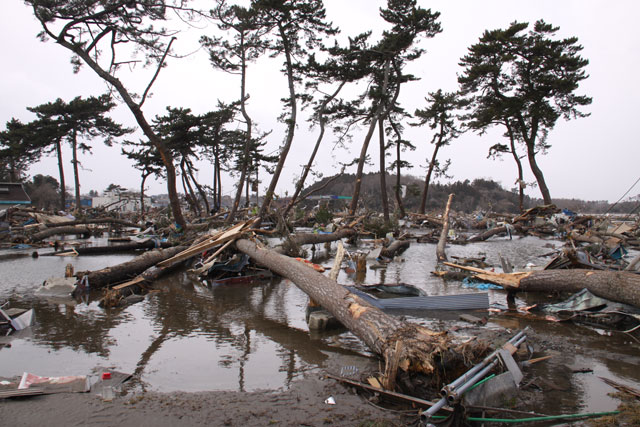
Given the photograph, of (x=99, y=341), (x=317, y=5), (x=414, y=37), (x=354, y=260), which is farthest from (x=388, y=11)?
(x=99, y=341)

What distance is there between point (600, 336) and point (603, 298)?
3.14 ft

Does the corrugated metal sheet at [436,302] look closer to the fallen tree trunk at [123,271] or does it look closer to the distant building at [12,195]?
the fallen tree trunk at [123,271]

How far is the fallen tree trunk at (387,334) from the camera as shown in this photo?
3.20 meters

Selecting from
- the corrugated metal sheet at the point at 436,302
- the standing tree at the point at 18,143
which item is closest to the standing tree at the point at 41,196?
the standing tree at the point at 18,143

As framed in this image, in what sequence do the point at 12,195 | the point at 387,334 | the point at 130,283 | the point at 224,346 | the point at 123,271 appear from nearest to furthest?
the point at 387,334
the point at 224,346
the point at 130,283
the point at 123,271
the point at 12,195

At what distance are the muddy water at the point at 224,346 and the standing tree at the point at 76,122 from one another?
26210 mm

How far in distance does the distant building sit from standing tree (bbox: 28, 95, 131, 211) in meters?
3.29

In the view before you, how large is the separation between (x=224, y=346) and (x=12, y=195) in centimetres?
2851

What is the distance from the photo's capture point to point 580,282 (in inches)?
240

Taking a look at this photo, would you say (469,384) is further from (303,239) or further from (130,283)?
(303,239)

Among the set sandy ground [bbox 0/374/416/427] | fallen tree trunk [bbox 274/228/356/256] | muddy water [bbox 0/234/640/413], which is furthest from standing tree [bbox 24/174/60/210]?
sandy ground [bbox 0/374/416/427]

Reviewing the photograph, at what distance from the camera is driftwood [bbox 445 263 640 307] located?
5.34m

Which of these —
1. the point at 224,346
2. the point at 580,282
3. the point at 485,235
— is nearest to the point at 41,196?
the point at 485,235

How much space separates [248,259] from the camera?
9.64 m
